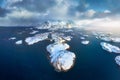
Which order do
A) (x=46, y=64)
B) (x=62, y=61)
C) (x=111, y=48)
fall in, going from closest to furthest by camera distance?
(x=62, y=61)
(x=46, y=64)
(x=111, y=48)

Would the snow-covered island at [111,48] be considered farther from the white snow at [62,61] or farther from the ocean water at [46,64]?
the white snow at [62,61]

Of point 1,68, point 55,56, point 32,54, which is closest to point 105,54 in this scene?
point 55,56

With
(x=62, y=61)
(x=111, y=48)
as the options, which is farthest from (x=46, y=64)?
(x=111, y=48)

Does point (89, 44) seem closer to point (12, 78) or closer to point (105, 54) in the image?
point (105, 54)

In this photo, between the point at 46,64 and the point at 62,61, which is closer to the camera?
the point at 62,61

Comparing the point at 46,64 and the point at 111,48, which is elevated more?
the point at 111,48

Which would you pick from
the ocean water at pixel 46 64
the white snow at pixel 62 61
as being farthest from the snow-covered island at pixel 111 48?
the white snow at pixel 62 61

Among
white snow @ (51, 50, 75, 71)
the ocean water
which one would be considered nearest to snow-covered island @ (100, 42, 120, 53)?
the ocean water

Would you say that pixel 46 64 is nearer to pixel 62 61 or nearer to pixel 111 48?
pixel 62 61
